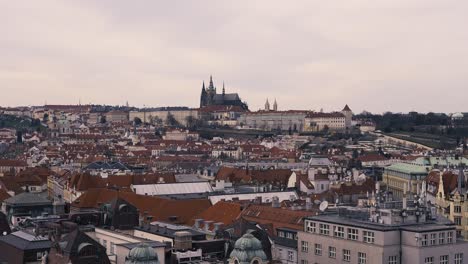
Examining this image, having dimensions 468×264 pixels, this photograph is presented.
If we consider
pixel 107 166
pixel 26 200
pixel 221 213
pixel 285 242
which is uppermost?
pixel 26 200

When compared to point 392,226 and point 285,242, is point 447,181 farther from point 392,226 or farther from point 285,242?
point 392,226

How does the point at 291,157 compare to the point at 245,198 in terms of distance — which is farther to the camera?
Result: the point at 291,157

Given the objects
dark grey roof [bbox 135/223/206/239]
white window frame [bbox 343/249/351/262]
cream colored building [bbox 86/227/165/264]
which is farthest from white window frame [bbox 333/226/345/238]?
cream colored building [bbox 86/227/165/264]

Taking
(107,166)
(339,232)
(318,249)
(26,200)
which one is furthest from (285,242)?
(107,166)

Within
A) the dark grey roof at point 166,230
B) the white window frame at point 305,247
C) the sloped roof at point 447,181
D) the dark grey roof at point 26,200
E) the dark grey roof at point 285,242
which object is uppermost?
the sloped roof at point 447,181

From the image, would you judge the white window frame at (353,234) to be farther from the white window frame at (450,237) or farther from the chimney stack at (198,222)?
the chimney stack at (198,222)

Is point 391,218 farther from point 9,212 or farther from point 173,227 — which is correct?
point 9,212

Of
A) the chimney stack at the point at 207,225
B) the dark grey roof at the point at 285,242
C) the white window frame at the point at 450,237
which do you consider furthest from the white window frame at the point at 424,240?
the chimney stack at the point at 207,225

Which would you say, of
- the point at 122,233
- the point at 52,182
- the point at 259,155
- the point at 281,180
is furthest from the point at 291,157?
the point at 122,233
